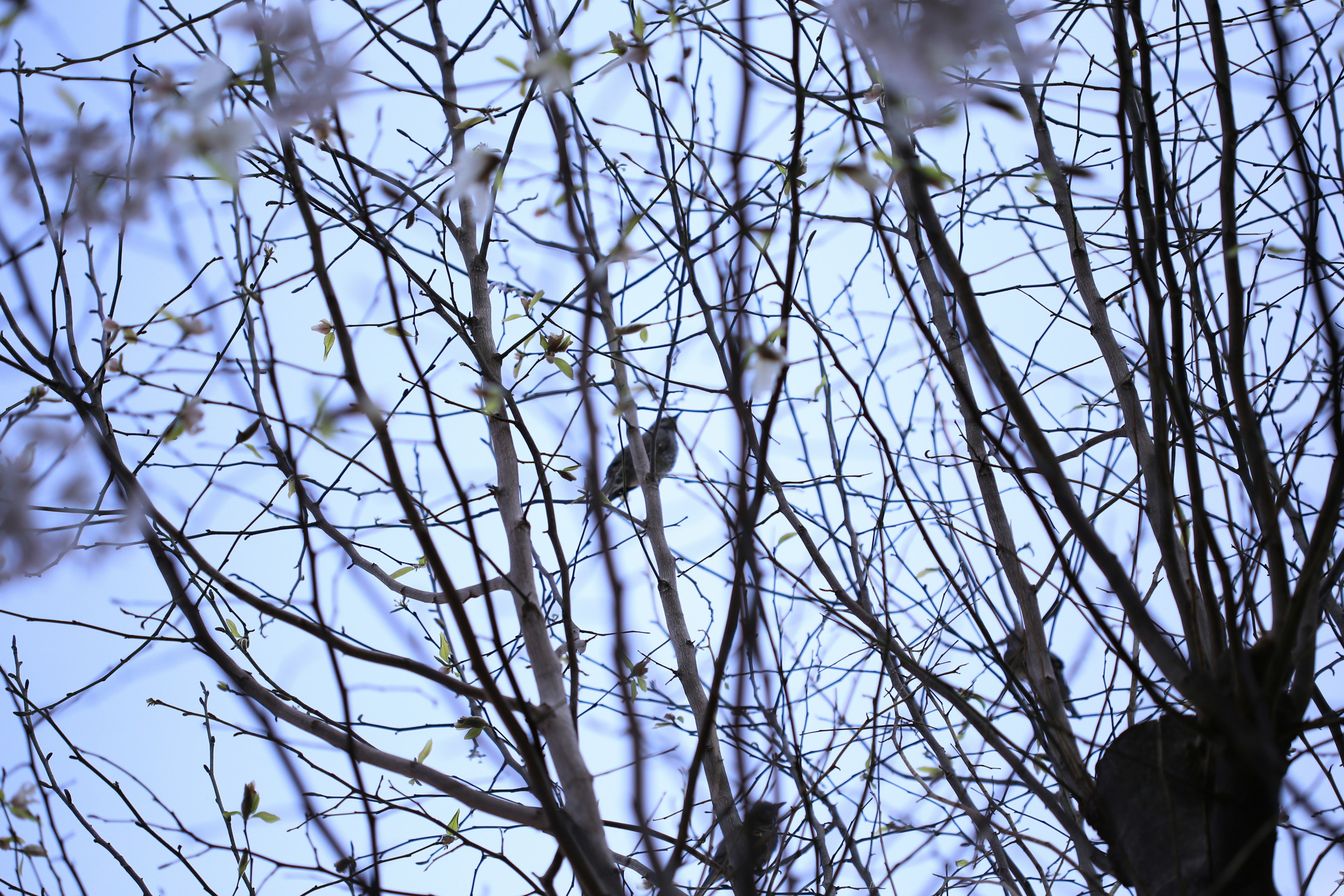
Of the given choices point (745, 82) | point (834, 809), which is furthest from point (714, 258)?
point (834, 809)

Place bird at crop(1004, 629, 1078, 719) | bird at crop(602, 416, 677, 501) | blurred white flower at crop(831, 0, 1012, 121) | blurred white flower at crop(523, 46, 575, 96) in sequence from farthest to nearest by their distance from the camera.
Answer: bird at crop(602, 416, 677, 501) < bird at crop(1004, 629, 1078, 719) < blurred white flower at crop(523, 46, 575, 96) < blurred white flower at crop(831, 0, 1012, 121)

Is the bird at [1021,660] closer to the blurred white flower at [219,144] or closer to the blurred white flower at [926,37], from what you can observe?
the blurred white flower at [926,37]

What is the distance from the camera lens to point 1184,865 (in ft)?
3.32

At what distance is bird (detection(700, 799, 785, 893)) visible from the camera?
870 mm

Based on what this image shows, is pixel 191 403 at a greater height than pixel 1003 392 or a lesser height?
greater

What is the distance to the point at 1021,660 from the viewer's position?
1663mm

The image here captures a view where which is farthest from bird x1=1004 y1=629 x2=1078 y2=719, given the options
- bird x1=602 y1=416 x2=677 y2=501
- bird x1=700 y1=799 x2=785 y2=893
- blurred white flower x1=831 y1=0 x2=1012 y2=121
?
bird x1=602 y1=416 x2=677 y2=501

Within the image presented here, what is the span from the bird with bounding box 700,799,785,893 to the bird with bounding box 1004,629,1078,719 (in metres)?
0.46

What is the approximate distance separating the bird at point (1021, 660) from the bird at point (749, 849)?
457 millimetres

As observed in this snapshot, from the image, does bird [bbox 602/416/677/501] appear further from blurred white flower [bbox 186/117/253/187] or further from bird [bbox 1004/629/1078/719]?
blurred white flower [bbox 186/117/253/187]

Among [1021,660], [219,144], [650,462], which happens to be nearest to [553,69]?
[219,144]

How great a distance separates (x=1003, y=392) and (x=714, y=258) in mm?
534

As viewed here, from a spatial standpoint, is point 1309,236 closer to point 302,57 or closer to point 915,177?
point 915,177

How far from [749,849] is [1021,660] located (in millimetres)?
1021
